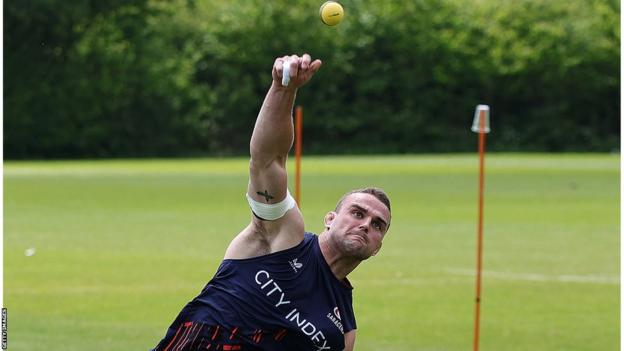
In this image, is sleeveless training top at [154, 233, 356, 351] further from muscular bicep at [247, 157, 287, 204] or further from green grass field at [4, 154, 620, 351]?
green grass field at [4, 154, 620, 351]

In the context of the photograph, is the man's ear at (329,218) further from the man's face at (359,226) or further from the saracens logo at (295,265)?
the saracens logo at (295,265)

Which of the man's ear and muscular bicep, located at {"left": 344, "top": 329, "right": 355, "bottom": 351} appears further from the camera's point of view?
muscular bicep, located at {"left": 344, "top": 329, "right": 355, "bottom": 351}

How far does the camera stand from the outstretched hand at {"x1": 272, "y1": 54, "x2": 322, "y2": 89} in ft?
16.9

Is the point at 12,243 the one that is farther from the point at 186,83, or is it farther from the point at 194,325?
the point at 186,83

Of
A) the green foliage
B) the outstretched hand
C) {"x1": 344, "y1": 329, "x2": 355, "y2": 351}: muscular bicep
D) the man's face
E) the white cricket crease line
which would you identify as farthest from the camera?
the green foliage

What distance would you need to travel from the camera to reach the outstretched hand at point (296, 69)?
5148 millimetres

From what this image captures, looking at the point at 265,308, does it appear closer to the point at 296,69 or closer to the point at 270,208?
the point at 270,208

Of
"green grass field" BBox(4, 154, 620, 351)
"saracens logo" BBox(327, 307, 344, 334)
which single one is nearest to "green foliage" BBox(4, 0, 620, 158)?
"green grass field" BBox(4, 154, 620, 351)

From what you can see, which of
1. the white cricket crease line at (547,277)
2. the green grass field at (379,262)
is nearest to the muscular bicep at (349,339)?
the green grass field at (379,262)

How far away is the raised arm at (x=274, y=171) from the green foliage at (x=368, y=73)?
63.8 meters

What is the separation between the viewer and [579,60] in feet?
246

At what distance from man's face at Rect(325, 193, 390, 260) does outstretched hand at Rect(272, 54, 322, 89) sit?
72 cm

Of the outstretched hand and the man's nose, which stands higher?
the outstretched hand

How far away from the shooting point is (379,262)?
782 inches
